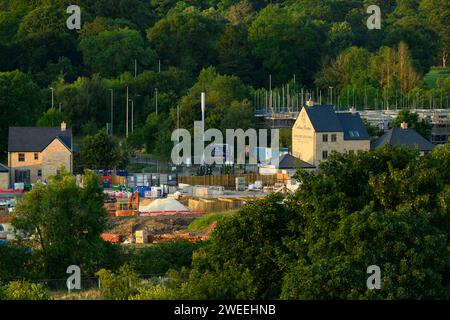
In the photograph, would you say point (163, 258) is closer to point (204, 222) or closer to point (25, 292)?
point (25, 292)

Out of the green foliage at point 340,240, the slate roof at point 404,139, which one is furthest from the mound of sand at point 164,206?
the green foliage at point 340,240

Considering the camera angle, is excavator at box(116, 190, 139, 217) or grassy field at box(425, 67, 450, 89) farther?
grassy field at box(425, 67, 450, 89)

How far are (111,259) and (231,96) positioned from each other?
4169cm

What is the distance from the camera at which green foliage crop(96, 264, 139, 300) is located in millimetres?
27864

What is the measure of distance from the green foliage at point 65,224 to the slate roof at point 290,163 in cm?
2273

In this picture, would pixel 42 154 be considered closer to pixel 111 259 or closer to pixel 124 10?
pixel 111 259

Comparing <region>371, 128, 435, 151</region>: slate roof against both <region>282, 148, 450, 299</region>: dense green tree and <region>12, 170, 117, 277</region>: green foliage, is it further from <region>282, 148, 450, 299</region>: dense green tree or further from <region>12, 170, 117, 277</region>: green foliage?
<region>282, 148, 450, 299</region>: dense green tree

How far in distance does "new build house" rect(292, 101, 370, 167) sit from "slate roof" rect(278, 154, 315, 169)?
122 centimetres

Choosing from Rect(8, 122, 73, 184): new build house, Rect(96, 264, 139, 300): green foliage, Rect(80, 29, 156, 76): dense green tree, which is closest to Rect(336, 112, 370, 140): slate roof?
Rect(8, 122, 73, 184): new build house

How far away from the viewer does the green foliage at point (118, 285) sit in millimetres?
27864

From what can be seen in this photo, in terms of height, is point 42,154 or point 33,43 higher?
point 33,43

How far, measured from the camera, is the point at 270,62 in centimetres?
9075

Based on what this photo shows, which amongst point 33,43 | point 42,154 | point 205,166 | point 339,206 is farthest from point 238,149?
point 339,206

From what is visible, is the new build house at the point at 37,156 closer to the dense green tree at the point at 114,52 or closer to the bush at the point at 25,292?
the dense green tree at the point at 114,52
